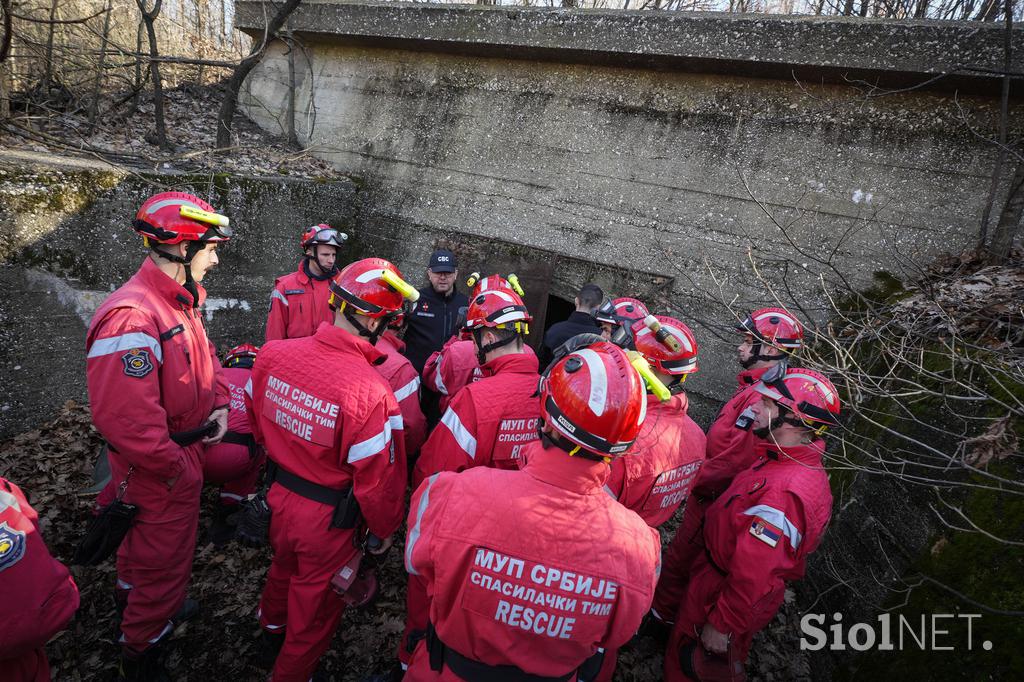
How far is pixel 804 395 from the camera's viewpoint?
296 centimetres

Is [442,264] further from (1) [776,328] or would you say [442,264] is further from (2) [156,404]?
(1) [776,328]

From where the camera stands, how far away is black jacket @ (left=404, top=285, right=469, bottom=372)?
5.19 metres

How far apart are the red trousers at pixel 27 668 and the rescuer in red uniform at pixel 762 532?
323 centimetres

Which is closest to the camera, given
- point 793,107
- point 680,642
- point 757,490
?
point 757,490

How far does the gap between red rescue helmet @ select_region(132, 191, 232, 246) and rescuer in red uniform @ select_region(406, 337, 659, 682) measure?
2369mm

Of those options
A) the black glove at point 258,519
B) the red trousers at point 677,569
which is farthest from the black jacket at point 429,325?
the red trousers at point 677,569

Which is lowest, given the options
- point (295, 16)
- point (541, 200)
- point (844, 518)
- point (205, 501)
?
point (205, 501)

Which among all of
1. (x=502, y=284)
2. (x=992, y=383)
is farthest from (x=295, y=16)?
(x=992, y=383)

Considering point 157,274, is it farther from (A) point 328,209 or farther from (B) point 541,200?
(B) point 541,200

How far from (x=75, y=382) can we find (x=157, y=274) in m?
2.80

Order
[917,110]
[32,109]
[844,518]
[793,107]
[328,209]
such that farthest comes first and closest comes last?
[328,209], [32,109], [793,107], [917,110], [844,518]

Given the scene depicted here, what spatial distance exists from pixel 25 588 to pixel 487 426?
2.01 m

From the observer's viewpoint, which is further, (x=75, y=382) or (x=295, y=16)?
(x=295, y=16)

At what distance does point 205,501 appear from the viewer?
15.1 feet
